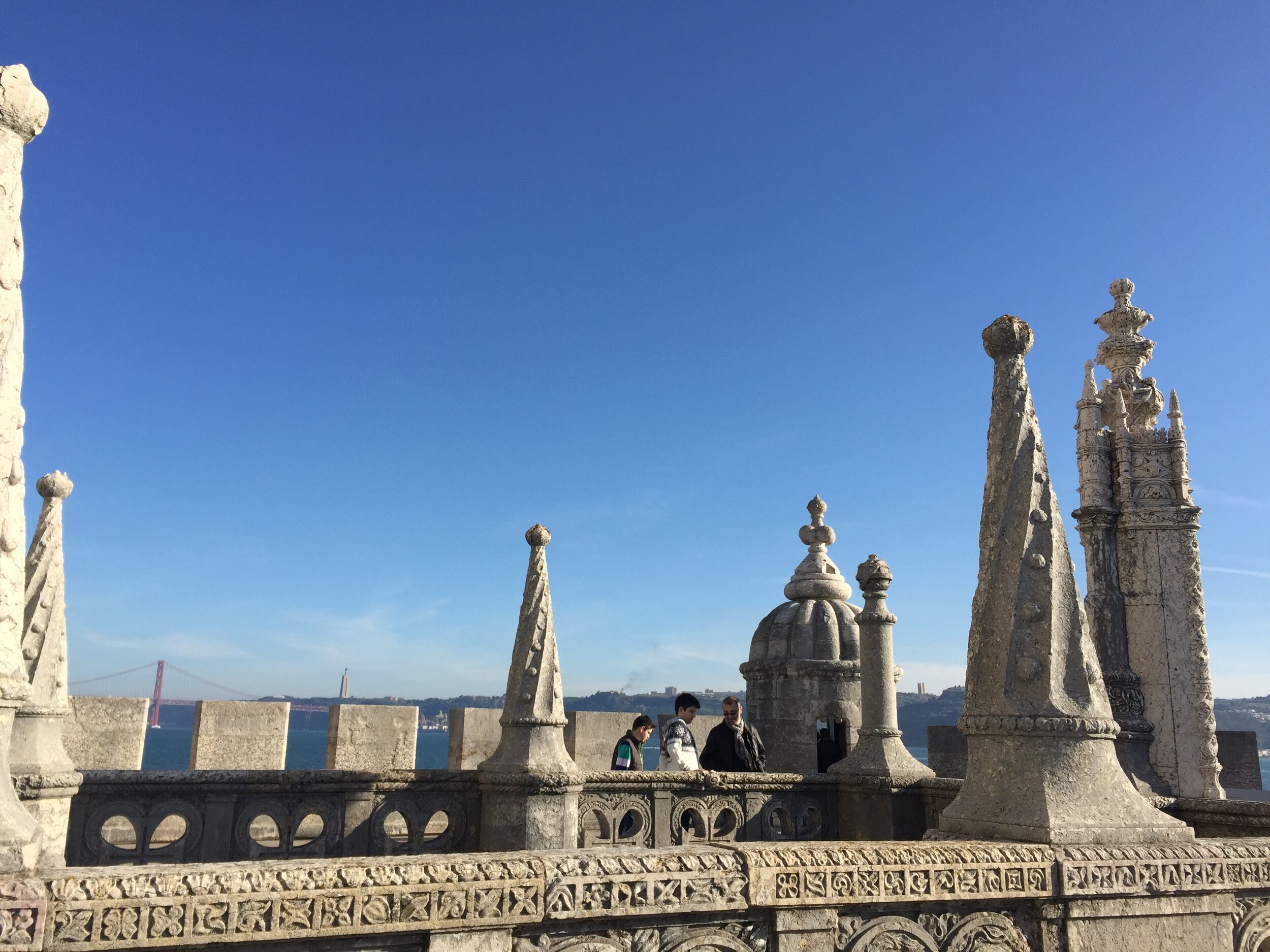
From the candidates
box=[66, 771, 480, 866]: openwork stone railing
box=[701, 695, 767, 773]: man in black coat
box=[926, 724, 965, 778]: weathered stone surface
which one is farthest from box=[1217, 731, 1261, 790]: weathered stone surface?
box=[66, 771, 480, 866]: openwork stone railing

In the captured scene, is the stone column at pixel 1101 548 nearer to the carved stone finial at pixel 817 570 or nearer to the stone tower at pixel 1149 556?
the stone tower at pixel 1149 556

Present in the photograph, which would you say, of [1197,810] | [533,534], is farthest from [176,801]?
[1197,810]

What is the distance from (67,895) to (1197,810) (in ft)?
22.0

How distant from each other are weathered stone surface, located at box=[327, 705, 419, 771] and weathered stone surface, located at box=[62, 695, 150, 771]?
1.91 m

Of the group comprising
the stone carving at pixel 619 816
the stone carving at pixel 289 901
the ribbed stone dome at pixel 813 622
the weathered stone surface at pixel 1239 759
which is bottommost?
the stone carving at pixel 619 816

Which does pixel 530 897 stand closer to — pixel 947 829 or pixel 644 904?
pixel 644 904

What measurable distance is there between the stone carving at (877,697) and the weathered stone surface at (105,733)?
7.01 metres

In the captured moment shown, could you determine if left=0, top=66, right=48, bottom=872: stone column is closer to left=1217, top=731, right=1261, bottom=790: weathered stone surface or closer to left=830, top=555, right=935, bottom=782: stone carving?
left=830, top=555, right=935, bottom=782: stone carving

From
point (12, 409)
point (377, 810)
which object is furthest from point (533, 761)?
point (12, 409)

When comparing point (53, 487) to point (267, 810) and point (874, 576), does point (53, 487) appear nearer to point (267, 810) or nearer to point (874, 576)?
point (267, 810)

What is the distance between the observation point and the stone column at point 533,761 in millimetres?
6973

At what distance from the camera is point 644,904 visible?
3102mm

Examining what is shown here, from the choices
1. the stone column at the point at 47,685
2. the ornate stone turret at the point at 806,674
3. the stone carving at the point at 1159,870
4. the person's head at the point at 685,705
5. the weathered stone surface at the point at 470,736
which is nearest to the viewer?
the stone carving at the point at 1159,870

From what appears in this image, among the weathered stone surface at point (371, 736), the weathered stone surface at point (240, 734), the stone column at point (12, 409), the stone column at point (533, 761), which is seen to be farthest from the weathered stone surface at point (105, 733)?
the stone column at point (12, 409)
